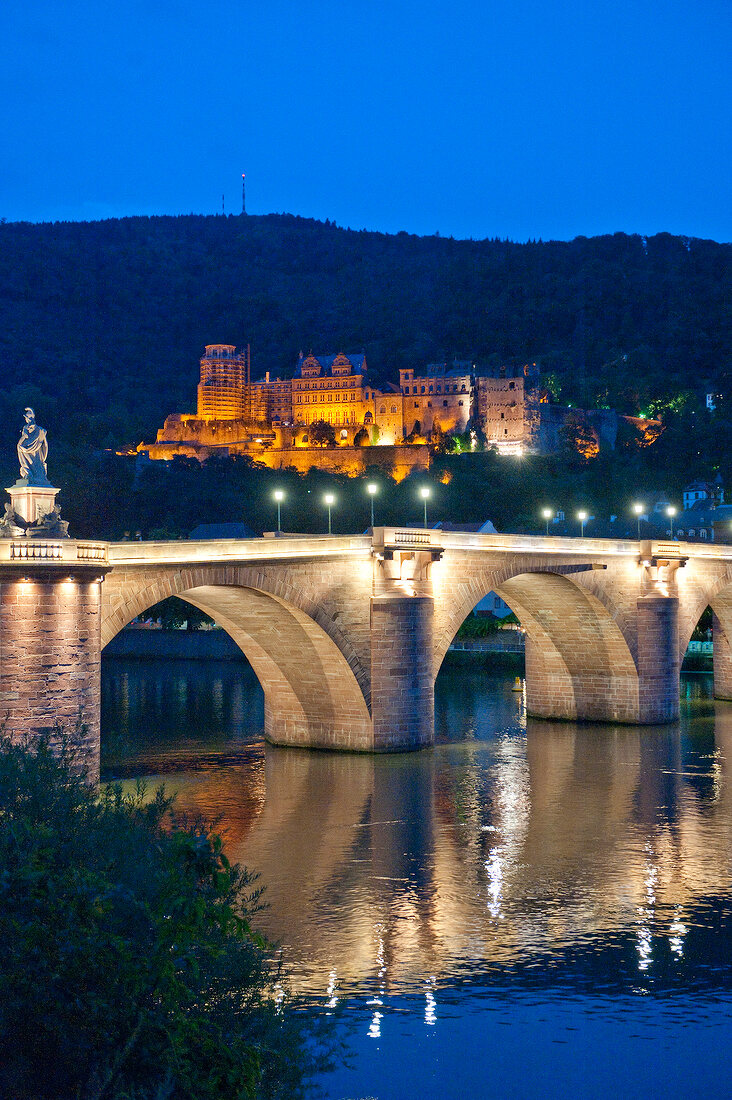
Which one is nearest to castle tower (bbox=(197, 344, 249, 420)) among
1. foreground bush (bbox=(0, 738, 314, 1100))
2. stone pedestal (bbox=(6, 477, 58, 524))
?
stone pedestal (bbox=(6, 477, 58, 524))

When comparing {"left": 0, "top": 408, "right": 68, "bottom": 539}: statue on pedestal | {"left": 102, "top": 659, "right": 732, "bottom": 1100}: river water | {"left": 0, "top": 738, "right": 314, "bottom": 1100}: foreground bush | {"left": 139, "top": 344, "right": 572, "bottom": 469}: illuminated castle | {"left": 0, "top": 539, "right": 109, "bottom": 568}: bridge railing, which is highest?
{"left": 139, "top": 344, "right": 572, "bottom": 469}: illuminated castle

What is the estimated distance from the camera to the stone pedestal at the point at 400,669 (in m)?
34.7

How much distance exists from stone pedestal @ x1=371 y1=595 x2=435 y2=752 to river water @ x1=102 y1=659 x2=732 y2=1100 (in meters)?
0.93

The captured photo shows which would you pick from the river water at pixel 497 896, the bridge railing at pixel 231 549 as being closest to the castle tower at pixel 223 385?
the river water at pixel 497 896

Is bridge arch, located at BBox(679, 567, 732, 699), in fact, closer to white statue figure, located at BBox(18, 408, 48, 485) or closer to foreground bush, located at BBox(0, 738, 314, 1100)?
white statue figure, located at BBox(18, 408, 48, 485)

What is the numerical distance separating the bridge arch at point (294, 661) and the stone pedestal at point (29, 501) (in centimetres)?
545

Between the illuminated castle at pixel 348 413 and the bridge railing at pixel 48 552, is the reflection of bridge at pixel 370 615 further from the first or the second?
Answer: the illuminated castle at pixel 348 413

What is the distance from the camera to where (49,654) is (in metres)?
25.4

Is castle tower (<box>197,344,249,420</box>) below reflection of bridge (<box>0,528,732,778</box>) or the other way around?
the other way around

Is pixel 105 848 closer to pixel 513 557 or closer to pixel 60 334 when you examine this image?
pixel 513 557

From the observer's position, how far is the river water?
15914mm

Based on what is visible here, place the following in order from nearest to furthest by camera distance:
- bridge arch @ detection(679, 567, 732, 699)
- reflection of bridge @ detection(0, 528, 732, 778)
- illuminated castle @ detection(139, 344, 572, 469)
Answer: reflection of bridge @ detection(0, 528, 732, 778) < bridge arch @ detection(679, 567, 732, 699) < illuminated castle @ detection(139, 344, 572, 469)

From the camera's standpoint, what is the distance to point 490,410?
14138 centimetres

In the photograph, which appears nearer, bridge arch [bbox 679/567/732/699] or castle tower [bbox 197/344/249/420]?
bridge arch [bbox 679/567/732/699]
